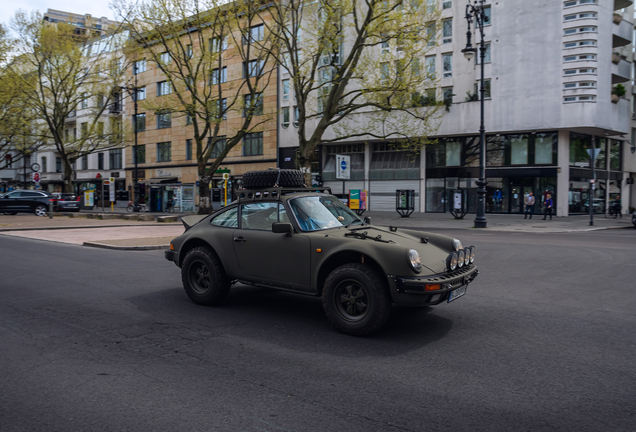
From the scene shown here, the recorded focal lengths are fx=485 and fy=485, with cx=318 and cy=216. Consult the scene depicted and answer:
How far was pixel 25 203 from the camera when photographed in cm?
2998

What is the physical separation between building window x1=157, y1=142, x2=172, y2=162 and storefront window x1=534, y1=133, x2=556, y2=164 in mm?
35256

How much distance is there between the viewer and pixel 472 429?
119 inches

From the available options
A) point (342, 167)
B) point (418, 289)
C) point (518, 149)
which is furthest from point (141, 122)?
point (418, 289)

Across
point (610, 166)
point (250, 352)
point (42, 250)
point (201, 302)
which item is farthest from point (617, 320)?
point (610, 166)

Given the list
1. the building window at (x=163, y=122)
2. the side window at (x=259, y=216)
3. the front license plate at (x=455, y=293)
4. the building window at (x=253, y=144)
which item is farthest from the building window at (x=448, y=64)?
the front license plate at (x=455, y=293)

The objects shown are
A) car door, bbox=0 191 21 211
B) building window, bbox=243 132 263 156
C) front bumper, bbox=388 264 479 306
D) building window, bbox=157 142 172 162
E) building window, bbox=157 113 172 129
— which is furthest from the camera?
building window, bbox=157 142 172 162

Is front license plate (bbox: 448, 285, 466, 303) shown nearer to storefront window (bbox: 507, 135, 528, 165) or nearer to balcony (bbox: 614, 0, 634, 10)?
storefront window (bbox: 507, 135, 528, 165)

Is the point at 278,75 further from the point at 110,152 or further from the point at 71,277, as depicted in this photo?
the point at 71,277

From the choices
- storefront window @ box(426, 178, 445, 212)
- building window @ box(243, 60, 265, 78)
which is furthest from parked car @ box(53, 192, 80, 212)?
storefront window @ box(426, 178, 445, 212)

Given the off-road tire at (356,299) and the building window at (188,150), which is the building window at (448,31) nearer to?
the building window at (188,150)

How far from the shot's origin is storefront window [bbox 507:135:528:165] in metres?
33.1

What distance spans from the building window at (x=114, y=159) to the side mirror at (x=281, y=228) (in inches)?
2301

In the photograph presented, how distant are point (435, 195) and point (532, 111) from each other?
350 inches

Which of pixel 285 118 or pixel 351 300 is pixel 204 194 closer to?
pixel 285 118
